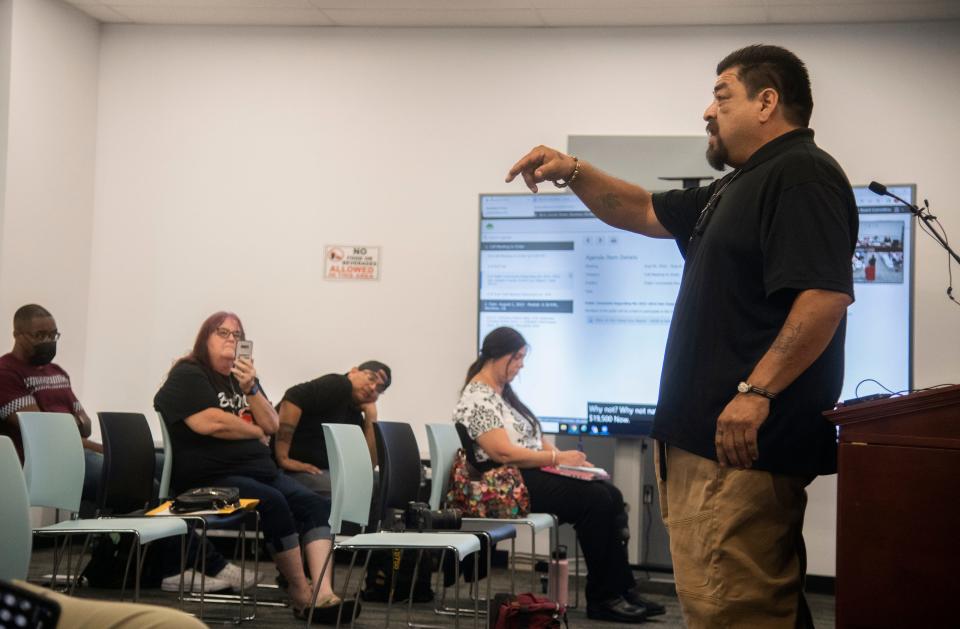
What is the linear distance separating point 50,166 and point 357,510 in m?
3.49

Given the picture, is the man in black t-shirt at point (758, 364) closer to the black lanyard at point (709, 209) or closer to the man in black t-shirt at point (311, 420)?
the black lanyard at point (709, 209)

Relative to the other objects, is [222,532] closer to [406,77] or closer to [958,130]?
[406,77]

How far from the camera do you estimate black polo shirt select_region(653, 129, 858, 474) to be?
6.15 feet

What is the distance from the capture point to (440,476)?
187 inches

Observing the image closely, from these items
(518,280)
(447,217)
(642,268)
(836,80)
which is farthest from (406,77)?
(836,80)

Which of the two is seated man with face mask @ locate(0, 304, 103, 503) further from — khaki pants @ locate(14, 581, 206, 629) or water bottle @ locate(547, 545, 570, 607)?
khaki pants @ locate(14, 581, 206, 629)

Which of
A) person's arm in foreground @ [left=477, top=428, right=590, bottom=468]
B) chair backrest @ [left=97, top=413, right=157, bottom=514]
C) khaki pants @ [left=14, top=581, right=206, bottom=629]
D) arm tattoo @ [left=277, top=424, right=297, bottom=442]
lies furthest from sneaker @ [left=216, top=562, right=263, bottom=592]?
khaki pants @ [left=14, top=581, right=206, bottom=629]

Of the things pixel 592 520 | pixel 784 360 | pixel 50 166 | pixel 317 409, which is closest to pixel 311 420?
pixel 317 409

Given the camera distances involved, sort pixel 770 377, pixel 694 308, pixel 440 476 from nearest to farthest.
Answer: pixel 770 377 < pixel 694 308 < pixel 440 476

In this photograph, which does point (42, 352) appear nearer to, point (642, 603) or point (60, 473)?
point (60, 473)

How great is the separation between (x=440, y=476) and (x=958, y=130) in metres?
3.50

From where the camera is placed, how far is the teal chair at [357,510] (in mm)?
3748

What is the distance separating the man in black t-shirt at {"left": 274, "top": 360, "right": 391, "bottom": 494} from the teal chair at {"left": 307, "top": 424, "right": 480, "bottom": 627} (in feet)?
2.87

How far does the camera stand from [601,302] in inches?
233
